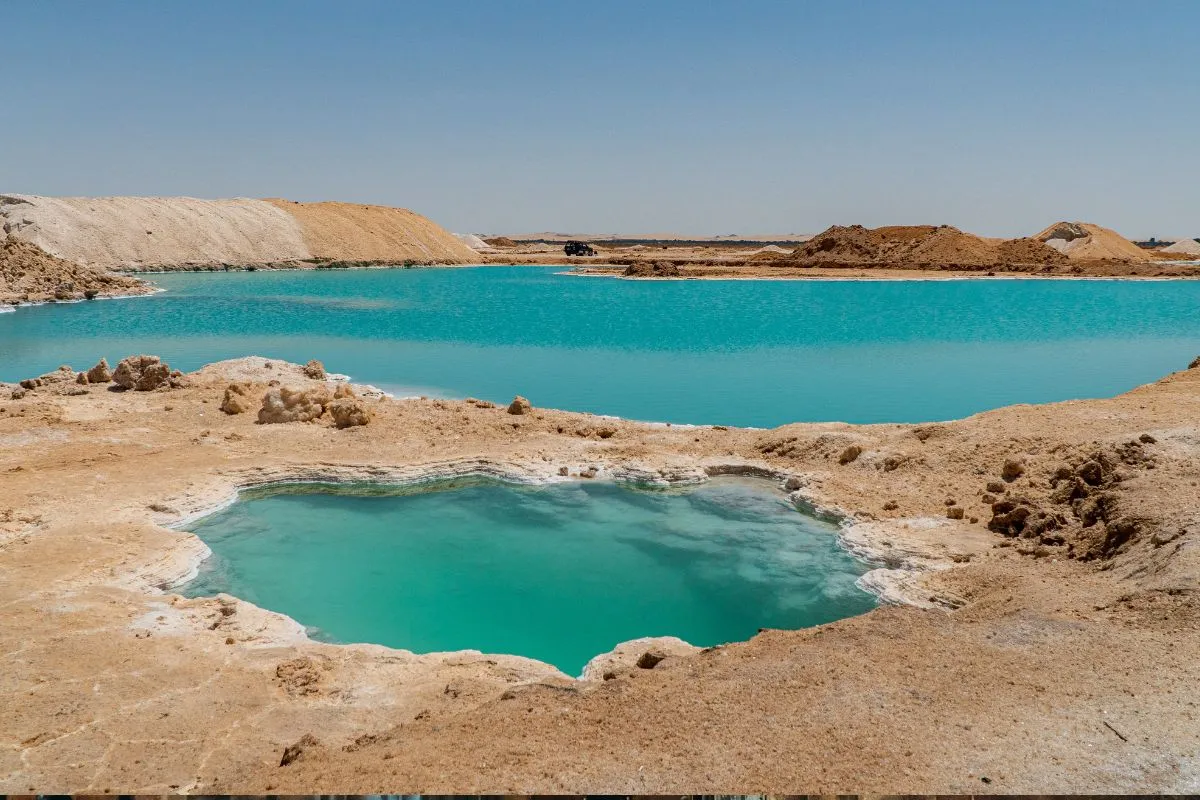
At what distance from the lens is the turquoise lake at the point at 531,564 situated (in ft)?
30.9

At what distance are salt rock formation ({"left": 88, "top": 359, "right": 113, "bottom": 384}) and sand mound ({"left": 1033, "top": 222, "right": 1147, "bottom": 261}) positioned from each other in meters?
81.7

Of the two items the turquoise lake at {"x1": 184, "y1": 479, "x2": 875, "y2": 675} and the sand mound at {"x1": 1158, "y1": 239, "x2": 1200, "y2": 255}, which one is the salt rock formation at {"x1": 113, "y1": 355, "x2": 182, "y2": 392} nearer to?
the turquoise lake at {"x1": 184, "y1": 479, "x2": 875, "y2": 675}

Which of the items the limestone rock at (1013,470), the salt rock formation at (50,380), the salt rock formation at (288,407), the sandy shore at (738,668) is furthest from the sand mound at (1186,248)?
the salt rock formation at (50,380)

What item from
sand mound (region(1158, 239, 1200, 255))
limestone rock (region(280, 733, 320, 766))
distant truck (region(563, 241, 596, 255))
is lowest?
limestone rock (region(280, 733, 320, 766))

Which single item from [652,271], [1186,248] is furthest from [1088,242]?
[652,271]

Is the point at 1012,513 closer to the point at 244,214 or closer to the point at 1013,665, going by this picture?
the point at 1013,665

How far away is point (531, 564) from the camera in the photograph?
36.3 feet

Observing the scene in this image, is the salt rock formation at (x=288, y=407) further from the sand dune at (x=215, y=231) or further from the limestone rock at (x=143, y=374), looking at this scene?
the sand dune at (x=215, y=231)

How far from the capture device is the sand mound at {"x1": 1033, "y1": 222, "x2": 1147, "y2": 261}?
8166 cm

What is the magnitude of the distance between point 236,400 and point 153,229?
66726 mm

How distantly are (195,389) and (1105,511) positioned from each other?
17185 mm

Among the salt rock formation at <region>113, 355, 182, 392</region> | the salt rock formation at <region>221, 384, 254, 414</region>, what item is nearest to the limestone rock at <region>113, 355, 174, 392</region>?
the salt rock formation at <region>113, 355, 182, 392</region>

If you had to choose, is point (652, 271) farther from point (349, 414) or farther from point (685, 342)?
point (349, 414)

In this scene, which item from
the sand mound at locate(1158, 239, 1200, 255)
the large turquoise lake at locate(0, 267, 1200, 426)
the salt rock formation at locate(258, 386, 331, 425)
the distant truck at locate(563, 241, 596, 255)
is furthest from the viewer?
the distant truck at locate(563, 241, 596, 255)
